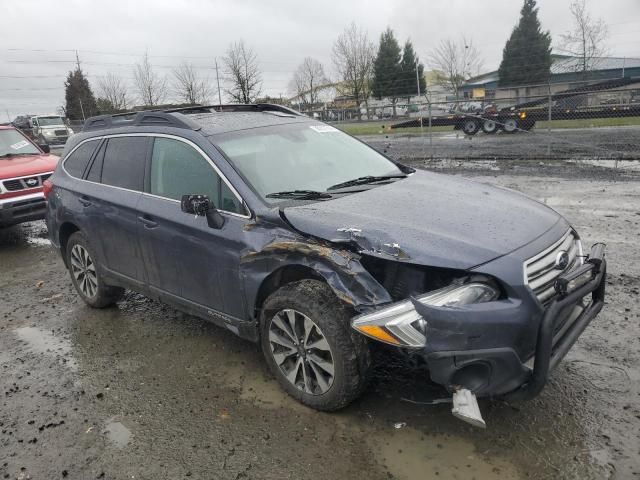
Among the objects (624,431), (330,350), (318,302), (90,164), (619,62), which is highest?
(619,62)

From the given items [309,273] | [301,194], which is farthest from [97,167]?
[309,273]

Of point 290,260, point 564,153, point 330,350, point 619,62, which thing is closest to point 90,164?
point 290,260

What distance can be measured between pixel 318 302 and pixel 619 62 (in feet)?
209

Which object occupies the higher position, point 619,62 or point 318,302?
point 619,62

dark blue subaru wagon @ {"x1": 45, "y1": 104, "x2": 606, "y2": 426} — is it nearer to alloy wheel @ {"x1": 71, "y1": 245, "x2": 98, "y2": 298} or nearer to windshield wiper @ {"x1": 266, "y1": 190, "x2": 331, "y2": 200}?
windshield wiper @ {"x1": 266, "y1": 190, "x2": 331, "y2": 200}

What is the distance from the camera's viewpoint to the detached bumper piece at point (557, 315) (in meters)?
2.57

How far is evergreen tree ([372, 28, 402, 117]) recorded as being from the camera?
53.7 metres

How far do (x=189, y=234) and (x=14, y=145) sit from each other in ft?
24.2

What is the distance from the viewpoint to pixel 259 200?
134 inches

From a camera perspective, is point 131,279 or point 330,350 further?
point 131,279

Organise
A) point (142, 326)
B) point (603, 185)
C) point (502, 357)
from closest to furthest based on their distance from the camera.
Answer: point (502, 357) → point (142, 326) → point (603, 185)

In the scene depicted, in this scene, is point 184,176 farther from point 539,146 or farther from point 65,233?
point 539,146

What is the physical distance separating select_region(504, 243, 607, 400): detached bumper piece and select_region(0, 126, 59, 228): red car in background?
772cm

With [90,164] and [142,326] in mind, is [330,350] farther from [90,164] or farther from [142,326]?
[90,164]
